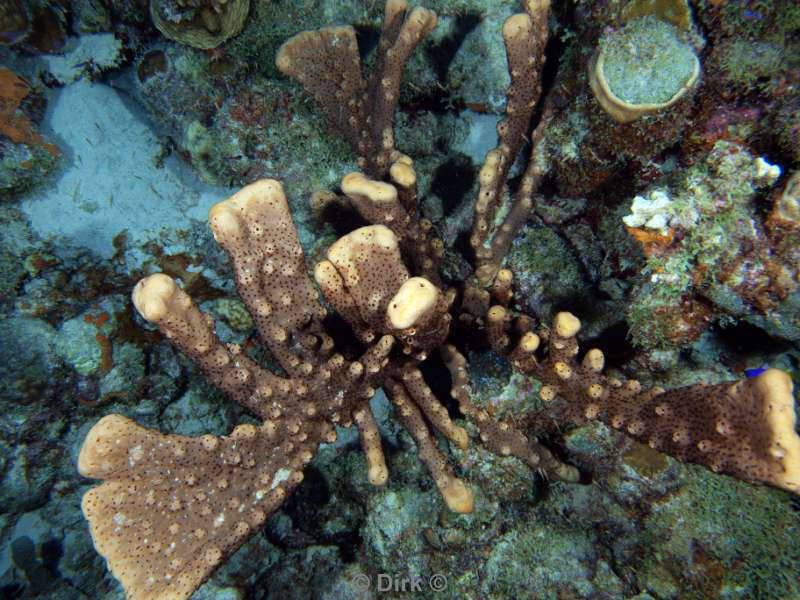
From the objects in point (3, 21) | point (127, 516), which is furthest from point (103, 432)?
point (3, 21)

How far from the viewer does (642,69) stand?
239 centimetres

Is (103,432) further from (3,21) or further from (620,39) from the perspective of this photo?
(3,21)

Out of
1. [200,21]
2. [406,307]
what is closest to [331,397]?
[406,307]

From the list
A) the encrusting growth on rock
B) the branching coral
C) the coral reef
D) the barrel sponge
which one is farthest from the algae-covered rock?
the barrel sponge

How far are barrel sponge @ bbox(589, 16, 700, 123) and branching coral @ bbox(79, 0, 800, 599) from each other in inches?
21.0

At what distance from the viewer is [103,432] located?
1992 mm

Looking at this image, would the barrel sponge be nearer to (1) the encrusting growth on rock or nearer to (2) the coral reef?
(2) the coral reef

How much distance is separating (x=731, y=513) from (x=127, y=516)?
3082 mm

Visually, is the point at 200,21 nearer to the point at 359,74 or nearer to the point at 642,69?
the point at 359,74

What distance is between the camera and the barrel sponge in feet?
7.66

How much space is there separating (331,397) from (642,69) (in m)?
2.40

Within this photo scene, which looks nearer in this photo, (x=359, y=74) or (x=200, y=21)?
(x=359, y=74)

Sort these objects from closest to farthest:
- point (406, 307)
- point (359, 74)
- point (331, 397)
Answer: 1. point (406, 307)
2. point (331, 397)
3. point (359, 74)

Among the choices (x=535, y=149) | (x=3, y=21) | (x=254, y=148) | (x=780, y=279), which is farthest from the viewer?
(x=3, y=21)
